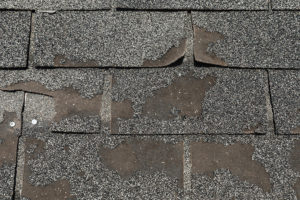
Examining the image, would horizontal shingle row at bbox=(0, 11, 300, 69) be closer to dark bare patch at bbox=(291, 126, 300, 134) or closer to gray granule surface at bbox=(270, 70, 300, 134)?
gray granule surface at bbox=(270, 70, 300, 134)

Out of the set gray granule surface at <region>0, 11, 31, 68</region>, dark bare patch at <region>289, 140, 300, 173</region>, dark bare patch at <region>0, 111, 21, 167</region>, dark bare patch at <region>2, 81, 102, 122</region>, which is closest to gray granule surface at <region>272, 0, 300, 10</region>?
dark bare patch at <region>289, 140, 300, 173</region>

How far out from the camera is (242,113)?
4.59 ft

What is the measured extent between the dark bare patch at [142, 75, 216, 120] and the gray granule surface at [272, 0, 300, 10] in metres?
0.39

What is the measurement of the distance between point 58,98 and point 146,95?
1.05ft

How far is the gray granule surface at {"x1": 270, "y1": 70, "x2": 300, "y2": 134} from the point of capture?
1401 mm

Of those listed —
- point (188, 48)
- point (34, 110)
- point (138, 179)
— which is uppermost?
point (188, 48)

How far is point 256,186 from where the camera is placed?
1348 mm

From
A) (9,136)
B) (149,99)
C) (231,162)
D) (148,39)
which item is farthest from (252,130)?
(9,136)

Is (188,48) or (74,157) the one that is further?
(188,48)

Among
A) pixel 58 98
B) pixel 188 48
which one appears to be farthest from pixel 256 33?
pixel 58 98

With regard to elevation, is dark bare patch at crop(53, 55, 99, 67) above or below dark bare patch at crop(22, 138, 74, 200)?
above

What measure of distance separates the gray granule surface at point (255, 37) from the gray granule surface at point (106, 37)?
13 centimetres

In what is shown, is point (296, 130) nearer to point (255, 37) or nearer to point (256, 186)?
point (256, 186)

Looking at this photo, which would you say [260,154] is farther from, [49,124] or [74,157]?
[49,124]
